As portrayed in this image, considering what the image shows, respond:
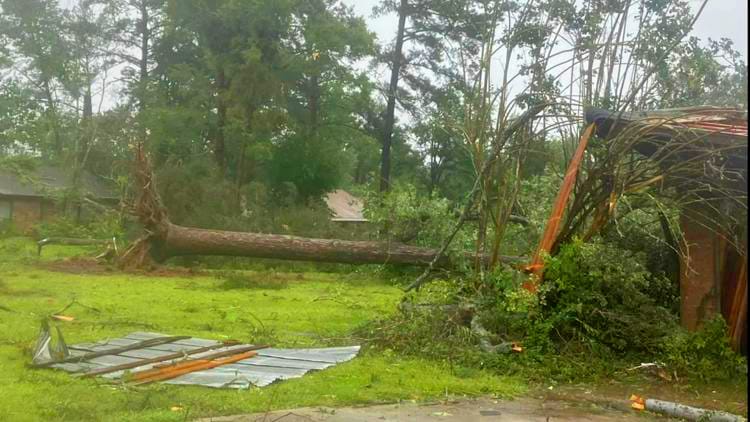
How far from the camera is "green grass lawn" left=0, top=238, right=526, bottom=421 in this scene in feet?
19.6

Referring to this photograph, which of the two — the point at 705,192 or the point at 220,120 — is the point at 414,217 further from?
the point at 220,120

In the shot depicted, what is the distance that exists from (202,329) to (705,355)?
224 inches

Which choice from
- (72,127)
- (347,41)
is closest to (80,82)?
(72,127)

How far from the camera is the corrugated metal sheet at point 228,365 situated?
6863 mm

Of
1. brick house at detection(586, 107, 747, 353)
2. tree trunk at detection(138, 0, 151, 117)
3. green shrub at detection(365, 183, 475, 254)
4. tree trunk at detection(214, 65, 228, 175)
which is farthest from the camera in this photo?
tree trunk at detection(138, 0, 151, 117)

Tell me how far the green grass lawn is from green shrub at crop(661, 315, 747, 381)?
5.20 feet

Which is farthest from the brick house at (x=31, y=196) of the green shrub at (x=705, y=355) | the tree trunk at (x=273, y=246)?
the green shrub at (x=705, y=355)

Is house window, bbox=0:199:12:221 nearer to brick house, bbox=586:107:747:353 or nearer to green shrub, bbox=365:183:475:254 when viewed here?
green shrub, bbox=365:183:475:254

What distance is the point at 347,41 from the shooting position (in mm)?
30547

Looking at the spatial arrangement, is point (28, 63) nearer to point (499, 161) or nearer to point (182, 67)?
point (182, 67)

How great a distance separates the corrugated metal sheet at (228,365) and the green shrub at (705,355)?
313cm

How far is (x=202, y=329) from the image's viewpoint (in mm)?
10000

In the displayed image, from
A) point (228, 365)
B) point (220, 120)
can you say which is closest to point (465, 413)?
point (228, 365)

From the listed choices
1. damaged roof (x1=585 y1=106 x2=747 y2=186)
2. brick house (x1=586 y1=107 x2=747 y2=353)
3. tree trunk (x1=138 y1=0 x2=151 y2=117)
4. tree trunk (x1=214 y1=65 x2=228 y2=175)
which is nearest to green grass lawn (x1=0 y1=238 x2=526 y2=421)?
brick house (x1=586 y1=107 x2=747 y2=353)
